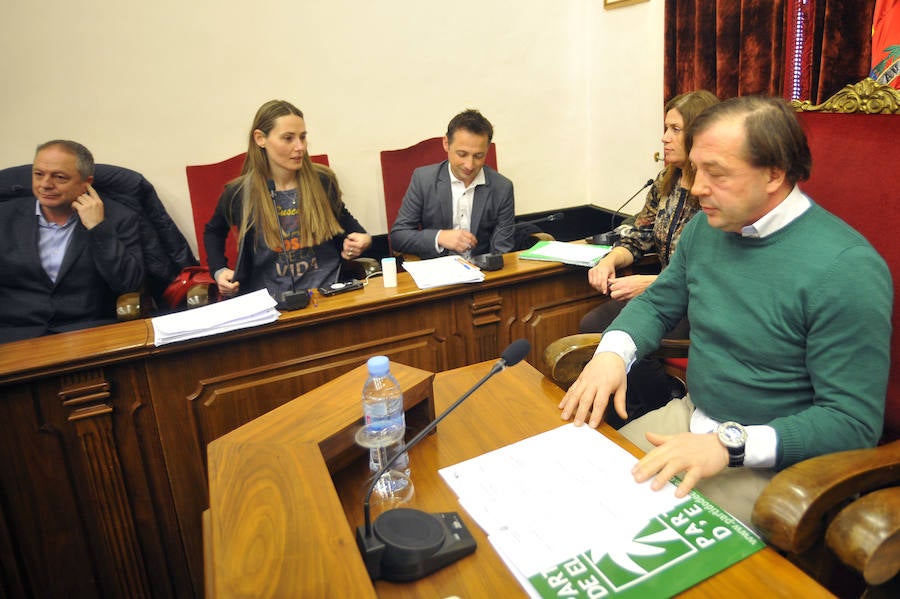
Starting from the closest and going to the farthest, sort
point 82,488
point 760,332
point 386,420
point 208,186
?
point 386,420 → point 760,332 → point 82,488 → point 208,186

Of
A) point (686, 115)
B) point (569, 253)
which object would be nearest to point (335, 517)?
point (569, 253)

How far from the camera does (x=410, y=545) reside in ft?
2.79

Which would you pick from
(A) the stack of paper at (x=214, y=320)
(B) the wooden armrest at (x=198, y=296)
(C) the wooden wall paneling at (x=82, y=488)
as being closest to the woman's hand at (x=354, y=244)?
(B) the wooden armrest at (x=198, y=296)

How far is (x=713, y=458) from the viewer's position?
1.02m

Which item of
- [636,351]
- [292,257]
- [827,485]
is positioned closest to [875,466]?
[827,485]

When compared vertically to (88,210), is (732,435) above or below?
below

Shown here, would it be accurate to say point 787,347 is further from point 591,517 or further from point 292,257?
point 292,257

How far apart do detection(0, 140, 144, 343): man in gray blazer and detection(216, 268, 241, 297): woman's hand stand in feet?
1.13

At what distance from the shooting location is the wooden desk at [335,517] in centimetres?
77

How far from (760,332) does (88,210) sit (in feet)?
7.53

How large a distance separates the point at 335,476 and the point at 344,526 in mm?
281

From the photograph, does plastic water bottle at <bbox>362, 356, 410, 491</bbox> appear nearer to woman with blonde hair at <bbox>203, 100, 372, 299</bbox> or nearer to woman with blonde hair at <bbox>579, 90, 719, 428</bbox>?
woman with blonde hair at <bbox>579, 90, 719, 428</bbox>

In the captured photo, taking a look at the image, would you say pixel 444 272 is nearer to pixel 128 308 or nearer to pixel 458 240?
pixel 458 240

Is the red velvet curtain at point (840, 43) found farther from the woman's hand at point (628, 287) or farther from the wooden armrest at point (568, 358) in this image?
the wooden armrest at point (568, 358)
